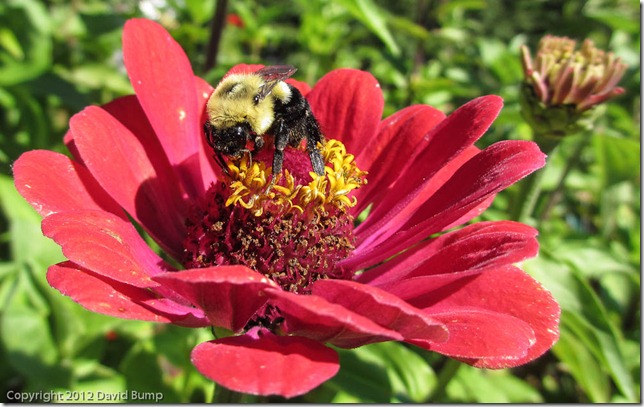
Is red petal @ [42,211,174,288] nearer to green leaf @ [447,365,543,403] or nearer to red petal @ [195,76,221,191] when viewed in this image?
red petal @ [195,76,221,191]

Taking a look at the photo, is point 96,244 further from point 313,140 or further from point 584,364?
point 584,364

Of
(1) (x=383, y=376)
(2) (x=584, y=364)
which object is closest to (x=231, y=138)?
(1) (x=383, y=376)

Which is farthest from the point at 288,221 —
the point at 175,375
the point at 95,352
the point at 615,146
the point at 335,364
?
the point at 615,146

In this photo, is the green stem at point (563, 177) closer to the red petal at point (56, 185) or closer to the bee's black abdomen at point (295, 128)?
the bee's black abdomen at point (295, 128)

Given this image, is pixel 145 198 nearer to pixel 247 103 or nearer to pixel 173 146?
pixel 173 146

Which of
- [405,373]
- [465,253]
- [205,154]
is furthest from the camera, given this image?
[405,373]

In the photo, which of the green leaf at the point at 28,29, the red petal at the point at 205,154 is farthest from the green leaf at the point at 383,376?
the green leaf at the point at 28,29
